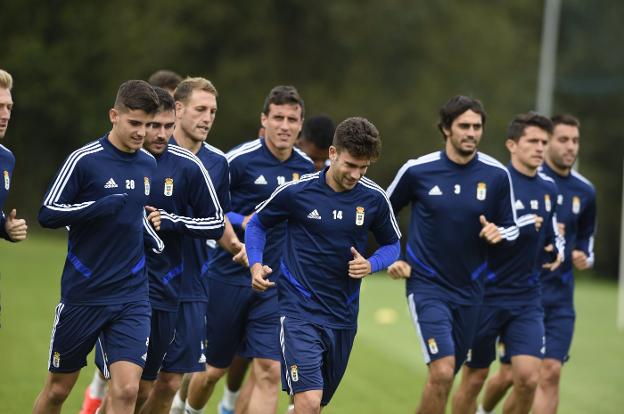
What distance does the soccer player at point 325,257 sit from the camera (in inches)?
316

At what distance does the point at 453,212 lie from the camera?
9.59 m

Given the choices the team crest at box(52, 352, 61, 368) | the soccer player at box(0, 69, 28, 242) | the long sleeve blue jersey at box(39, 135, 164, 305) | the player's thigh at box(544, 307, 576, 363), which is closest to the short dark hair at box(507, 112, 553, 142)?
the player's thigh at box(544, 307, 576, 363)

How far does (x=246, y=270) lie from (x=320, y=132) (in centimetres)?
160

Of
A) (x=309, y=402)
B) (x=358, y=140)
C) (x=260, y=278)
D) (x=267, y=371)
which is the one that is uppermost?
(x=358, y=140)

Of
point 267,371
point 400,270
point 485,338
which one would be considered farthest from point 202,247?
point 485,338

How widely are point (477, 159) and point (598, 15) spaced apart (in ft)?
79.5

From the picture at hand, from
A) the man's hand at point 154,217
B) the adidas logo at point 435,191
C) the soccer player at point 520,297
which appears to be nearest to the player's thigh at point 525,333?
the soccer player at point 520,297

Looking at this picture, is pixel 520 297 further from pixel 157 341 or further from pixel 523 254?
pixel 157 341

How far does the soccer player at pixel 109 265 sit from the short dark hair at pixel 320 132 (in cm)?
294

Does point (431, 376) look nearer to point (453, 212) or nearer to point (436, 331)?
point (436, 331)

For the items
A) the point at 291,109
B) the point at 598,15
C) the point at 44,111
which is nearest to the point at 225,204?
the point at 291,109

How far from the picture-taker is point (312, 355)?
26.3ft

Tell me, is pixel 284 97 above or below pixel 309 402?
above

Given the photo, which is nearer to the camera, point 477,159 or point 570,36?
point 477,159
